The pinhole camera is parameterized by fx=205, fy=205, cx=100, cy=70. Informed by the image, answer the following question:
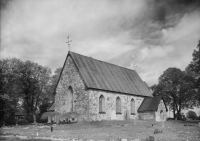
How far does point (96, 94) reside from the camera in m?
32.9

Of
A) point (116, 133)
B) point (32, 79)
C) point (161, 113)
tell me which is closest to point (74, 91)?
point (116, 133)

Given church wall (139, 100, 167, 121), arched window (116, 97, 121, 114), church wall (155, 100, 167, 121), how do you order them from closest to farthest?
arched window (116, 97, 121, 114) → church wall (139, 100, 167, 121) → church wall (155, 100, 167, 121)

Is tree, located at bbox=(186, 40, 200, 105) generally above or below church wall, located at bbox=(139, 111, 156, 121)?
above

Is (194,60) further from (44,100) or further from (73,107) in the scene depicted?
(44,100)

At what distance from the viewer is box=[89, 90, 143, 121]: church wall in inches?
1261

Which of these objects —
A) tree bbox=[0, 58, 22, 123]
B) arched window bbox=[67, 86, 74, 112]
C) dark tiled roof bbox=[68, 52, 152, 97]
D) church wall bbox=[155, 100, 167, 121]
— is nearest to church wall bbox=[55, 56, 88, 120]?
arched window bbox=[67, 86, 74, 112]

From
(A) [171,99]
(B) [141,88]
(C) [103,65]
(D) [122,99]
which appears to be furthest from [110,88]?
(A) [171,99]

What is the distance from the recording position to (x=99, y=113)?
32.9m

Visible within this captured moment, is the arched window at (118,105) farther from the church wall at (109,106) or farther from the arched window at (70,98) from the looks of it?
the arched window at (70,98)

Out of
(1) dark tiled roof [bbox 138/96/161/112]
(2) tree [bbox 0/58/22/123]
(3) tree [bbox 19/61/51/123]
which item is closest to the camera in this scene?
(1) dark tiled roof [bbox 138/96/161/112]

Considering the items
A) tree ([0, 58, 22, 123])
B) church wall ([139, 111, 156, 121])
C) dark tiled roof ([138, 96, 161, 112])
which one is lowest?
church wall ([139, 111, 156, 121])

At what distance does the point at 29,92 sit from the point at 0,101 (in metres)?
9.68

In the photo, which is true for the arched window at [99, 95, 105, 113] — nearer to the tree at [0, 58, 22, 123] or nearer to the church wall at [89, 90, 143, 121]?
the church wall at [89, 90, 143, 121]

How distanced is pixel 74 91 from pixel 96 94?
3.63m
